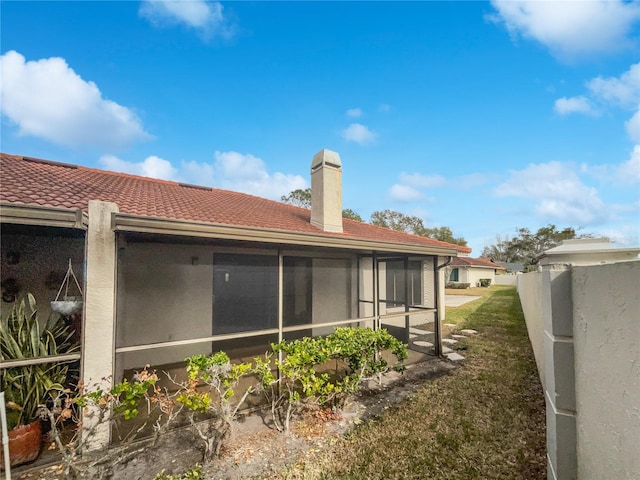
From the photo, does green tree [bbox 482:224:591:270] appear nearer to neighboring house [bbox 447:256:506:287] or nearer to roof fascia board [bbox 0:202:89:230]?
neighboring house [bbox 447:256:506:287]

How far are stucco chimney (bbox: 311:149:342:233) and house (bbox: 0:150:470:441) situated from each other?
0.09 feet

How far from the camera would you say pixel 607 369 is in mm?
1700

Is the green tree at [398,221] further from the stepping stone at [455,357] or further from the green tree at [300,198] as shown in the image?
the stepping stone at [455,357]

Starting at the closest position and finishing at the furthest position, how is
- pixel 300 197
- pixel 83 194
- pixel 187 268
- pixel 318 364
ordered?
pixel 318 364, pixel 83 194, pixel 187 268, pixel 300 197

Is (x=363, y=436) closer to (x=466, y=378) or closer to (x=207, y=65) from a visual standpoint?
(x=466, y=378)

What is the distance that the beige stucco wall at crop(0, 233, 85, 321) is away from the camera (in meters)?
4.57

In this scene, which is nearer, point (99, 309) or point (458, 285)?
point (99, 309)

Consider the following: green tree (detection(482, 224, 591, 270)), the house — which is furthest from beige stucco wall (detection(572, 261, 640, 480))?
green tree (detection(482, 224, 591, 270))

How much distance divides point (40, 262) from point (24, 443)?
2.75 m

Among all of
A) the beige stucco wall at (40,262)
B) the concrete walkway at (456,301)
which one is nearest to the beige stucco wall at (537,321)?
the beige stucco wall at (40,262)

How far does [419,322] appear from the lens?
7180mm

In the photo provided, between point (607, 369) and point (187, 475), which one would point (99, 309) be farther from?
point (607, 369)

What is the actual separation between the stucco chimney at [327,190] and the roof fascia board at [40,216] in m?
4.82

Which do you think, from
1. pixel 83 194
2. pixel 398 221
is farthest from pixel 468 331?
pixel 398 221
